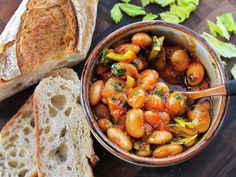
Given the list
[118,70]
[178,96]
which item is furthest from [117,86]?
[178,96]

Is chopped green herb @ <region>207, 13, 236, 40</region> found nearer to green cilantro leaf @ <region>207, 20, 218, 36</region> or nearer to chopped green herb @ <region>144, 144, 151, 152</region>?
green cilantro leaf @ <region>207, 20, 218, 36</region>

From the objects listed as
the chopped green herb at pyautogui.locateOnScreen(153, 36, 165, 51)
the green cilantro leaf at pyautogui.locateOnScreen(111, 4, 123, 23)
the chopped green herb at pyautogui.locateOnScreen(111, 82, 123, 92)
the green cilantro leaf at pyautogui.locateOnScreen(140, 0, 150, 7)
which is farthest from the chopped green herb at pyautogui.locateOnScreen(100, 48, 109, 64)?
the green cilantro leaf at pyautogui.locateOnScreen(140, 0, 150, 7)

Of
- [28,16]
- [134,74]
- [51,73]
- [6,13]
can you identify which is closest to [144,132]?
[134,74]

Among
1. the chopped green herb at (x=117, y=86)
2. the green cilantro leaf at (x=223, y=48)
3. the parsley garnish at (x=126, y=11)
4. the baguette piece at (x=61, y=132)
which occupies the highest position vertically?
the parsley garnish at (x=126, y=11)

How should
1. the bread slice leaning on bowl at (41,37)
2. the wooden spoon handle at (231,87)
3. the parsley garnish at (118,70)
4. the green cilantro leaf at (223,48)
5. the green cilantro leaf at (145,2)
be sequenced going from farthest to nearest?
1. the green cilantro leaf at (145,2)
2. the green cilantro leaf at (223,48)
3. the bread slice leaning on bowl at (41,37)
4. the parsley garnish at (118,70)
5. the wooden spoon handle at (231,87)

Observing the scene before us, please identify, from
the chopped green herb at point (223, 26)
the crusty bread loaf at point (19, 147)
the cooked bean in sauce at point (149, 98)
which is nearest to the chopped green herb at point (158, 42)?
the cooked bean in sauce at point (149, 98)

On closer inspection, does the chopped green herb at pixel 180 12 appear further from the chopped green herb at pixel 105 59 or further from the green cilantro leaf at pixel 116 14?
the chopped green herb at pixel 105 59

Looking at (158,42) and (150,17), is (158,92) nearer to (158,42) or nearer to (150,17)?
(158,42)
